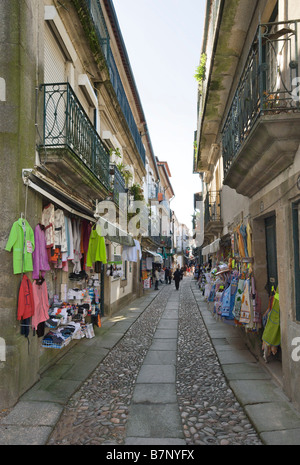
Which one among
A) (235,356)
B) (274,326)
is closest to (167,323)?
(235,356)

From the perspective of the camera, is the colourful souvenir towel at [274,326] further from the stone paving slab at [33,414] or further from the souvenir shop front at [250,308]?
the stone paving slab at [33,414]

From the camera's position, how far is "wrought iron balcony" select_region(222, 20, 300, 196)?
4.26 meters

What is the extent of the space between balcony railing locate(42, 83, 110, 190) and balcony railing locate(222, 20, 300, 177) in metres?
2.86

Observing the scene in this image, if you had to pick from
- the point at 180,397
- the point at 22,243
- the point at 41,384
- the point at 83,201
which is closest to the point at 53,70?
the point at 83,201

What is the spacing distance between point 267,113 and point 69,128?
10.8 ft

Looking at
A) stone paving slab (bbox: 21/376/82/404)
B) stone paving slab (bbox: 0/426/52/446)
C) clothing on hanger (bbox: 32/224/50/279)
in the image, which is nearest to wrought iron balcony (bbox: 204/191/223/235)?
clothing on hanger (bbox: 32/224/50/279)

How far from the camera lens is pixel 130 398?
4801 millimetres

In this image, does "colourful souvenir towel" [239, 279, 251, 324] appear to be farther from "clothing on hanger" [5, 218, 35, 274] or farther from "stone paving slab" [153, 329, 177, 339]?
"clothing on hanger" [5, 218, 35, 274]

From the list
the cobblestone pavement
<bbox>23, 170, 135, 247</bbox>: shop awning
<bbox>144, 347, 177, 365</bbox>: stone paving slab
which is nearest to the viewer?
the cobblestone pavement

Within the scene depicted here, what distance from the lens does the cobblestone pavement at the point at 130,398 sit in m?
3.69

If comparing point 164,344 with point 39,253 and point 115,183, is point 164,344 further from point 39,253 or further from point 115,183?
point 115,183

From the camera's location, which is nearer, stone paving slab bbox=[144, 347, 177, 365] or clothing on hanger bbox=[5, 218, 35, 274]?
clothing on hanger bbox=[5, 218, 35, 274]
